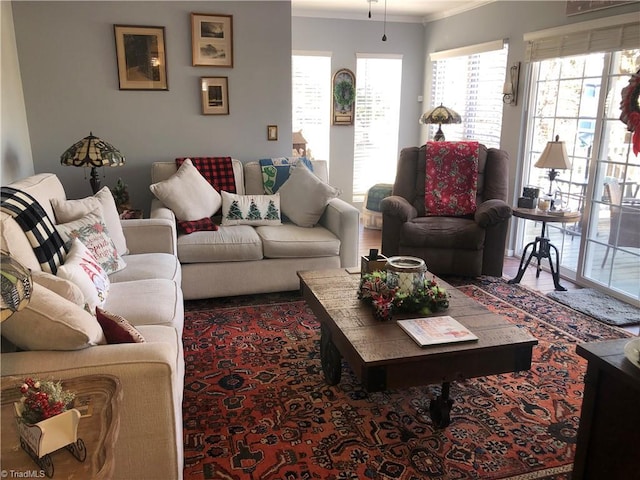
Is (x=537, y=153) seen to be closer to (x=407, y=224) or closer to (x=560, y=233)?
(x=560, y=233)

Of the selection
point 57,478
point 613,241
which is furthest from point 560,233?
point 57,478

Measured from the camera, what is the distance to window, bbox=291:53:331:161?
249 inches

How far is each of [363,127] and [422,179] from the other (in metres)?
2.39

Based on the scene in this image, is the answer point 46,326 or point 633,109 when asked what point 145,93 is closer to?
point 46,326

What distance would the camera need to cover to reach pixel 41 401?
3.80ft

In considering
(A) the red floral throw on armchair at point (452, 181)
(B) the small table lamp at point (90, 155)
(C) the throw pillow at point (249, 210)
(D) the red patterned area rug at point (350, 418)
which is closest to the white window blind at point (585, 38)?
(A) the red floral throw on armchair at point (452, 181)

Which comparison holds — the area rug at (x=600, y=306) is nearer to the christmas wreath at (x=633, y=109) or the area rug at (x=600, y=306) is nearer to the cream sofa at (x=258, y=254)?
the cream sofa at (x=258, y=254)

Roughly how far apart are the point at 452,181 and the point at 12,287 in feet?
12.7

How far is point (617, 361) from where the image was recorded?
150cm

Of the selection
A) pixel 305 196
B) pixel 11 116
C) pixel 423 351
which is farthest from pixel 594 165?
pixel 11 116

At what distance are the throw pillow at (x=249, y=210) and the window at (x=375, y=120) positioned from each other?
3.02 metres

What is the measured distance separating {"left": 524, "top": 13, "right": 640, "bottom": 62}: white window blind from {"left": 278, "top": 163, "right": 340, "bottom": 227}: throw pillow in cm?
219

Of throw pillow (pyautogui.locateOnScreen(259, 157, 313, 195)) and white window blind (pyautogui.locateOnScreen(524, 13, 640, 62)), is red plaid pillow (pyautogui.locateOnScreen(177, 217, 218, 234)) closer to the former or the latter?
throw pillow (pyautogui.locateOnScreen(259, 157, 313, 195))

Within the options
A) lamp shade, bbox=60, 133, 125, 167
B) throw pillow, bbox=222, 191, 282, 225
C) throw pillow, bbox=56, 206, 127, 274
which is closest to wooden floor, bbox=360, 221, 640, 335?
throw pillow, bbox=222, 191, 282, 225
